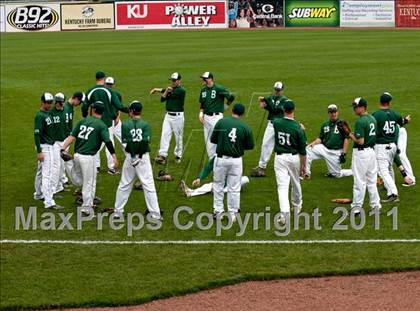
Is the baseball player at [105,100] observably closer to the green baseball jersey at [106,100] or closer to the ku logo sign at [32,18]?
the green baseball jersey at [106,100]

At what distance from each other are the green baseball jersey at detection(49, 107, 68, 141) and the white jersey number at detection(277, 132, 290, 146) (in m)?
4.05

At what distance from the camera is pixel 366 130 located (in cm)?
1315

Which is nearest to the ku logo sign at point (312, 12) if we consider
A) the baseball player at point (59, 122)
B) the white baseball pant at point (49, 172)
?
the baseball player at point (59, 122)

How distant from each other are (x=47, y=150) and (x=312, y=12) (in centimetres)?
3425

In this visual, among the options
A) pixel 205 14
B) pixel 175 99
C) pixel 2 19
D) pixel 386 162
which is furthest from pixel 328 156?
pixel 2 19

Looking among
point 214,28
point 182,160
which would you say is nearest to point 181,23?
point 214,28

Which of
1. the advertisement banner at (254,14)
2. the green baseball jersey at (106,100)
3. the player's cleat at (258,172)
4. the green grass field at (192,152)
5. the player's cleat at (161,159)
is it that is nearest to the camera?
the green grass field at (192,152)

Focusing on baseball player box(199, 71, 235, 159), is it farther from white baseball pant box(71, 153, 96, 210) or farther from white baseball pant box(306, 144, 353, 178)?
white baseball pant box(71, 153, 96, 210)

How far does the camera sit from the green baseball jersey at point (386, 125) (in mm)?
14188

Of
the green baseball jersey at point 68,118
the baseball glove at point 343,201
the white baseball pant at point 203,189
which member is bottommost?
the baseball glove at point 343,201

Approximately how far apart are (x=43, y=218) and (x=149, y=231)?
2.07 meters

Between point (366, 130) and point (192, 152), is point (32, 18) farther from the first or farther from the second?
point (366, 130)

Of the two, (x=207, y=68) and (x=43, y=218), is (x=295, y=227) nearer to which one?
(x=43, y=218)

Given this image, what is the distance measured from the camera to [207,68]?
1190 inches
